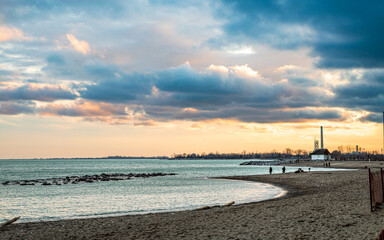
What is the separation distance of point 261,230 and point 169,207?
16.0m

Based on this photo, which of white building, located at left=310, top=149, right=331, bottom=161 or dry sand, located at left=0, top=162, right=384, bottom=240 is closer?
dry sand, located at left=0, top=162, right=384, bottom=240

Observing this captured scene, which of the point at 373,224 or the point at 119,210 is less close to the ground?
the point at 373,224

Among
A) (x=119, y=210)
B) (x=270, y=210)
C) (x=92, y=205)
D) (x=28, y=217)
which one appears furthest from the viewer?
(x=92, y=205)

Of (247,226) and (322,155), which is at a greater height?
(322,155)

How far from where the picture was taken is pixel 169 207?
30422mm

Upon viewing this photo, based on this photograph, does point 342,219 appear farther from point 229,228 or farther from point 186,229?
point 186,229

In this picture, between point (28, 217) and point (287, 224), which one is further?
point (28, 217)

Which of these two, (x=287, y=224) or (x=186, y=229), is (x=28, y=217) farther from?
(x=287, y=224)

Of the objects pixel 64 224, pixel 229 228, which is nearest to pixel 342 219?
pixel 229 228

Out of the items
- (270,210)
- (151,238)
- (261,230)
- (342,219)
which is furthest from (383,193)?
(151,238)

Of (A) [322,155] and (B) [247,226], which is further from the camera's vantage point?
(A) [322,155]

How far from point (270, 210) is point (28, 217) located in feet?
61.1

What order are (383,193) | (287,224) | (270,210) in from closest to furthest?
(287,224)
(383,193)
(270,210)

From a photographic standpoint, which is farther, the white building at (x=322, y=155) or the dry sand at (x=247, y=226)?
the white building at (x=322, y=155)
